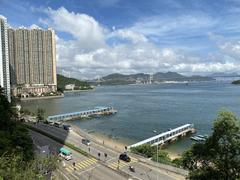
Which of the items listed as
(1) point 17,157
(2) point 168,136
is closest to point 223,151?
(1) point 17,157

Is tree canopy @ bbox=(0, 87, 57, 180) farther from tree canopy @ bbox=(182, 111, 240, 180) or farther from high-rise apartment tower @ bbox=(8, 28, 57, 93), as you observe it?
high-rise apartment tower @ bbox=(8, 28, 57, 93)

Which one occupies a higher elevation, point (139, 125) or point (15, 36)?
point (15, 36)

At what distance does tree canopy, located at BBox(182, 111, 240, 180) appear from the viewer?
12.8 metres

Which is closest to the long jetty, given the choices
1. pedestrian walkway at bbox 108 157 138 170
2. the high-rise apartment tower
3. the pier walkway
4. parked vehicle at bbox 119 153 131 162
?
the pier walkway

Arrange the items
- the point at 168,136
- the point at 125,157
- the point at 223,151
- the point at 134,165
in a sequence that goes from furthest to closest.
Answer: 1. the point at 168,136
2. the point at 125,157
3. the point at 134,165
4. the point at 223,151

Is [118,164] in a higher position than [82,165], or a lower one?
higher

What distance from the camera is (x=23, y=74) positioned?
176500 mm

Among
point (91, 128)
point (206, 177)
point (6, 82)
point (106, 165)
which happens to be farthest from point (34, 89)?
point (206, 177)

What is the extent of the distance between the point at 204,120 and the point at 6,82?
62.6 m

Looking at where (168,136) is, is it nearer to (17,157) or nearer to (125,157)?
(125,157)

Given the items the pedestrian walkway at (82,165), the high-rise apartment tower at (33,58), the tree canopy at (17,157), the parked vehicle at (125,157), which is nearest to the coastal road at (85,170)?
the pedestrian walkway at (82,165)

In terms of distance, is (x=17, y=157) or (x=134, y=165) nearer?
(x=17, y=157)

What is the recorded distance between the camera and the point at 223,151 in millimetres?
12891

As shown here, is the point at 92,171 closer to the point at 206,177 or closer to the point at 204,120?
the point at 206,177
